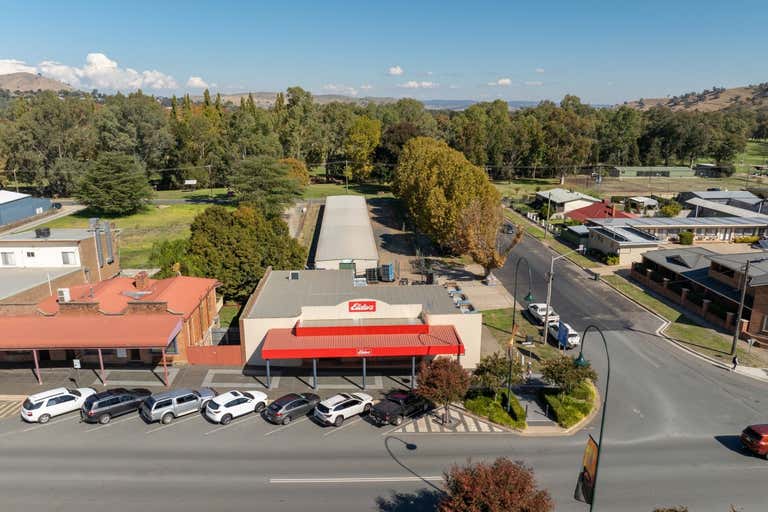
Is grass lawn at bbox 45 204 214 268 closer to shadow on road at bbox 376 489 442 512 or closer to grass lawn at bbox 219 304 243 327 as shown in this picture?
grass lawn at bbox 219 304 243 327

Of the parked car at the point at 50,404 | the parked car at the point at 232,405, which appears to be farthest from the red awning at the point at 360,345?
the parked car at the point at 50,404

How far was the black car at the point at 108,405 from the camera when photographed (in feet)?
91.4

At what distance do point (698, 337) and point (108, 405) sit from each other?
4246 centimetres

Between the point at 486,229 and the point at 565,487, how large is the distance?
32767 millimetres

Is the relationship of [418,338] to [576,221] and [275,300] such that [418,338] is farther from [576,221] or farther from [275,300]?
[576,221]

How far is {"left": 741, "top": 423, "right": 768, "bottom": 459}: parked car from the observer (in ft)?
84.3

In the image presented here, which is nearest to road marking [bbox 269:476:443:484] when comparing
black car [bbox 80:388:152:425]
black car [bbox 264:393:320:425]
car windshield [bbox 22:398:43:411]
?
black car [bbox 264:393:320:425]

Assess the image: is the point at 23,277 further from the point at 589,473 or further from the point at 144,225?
the point at 589,473

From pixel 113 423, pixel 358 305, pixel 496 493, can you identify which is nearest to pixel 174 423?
pixel 113 423

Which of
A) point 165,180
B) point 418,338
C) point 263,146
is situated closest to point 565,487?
point 418,338

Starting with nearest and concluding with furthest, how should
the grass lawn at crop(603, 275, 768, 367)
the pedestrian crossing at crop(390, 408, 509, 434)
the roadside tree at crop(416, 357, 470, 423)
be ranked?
the roadside tree at crop(416, 357, 470, 423) → the pedestrian crossing at crop(390, 408, 509, 434) → the grass lawn at crop(603, 275, 768, 367)

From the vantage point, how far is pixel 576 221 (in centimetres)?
7969

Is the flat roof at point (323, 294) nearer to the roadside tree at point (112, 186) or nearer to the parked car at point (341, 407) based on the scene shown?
the parked car at point (341, 407)

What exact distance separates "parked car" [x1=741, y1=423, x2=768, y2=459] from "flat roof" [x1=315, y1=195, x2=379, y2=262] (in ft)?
122
